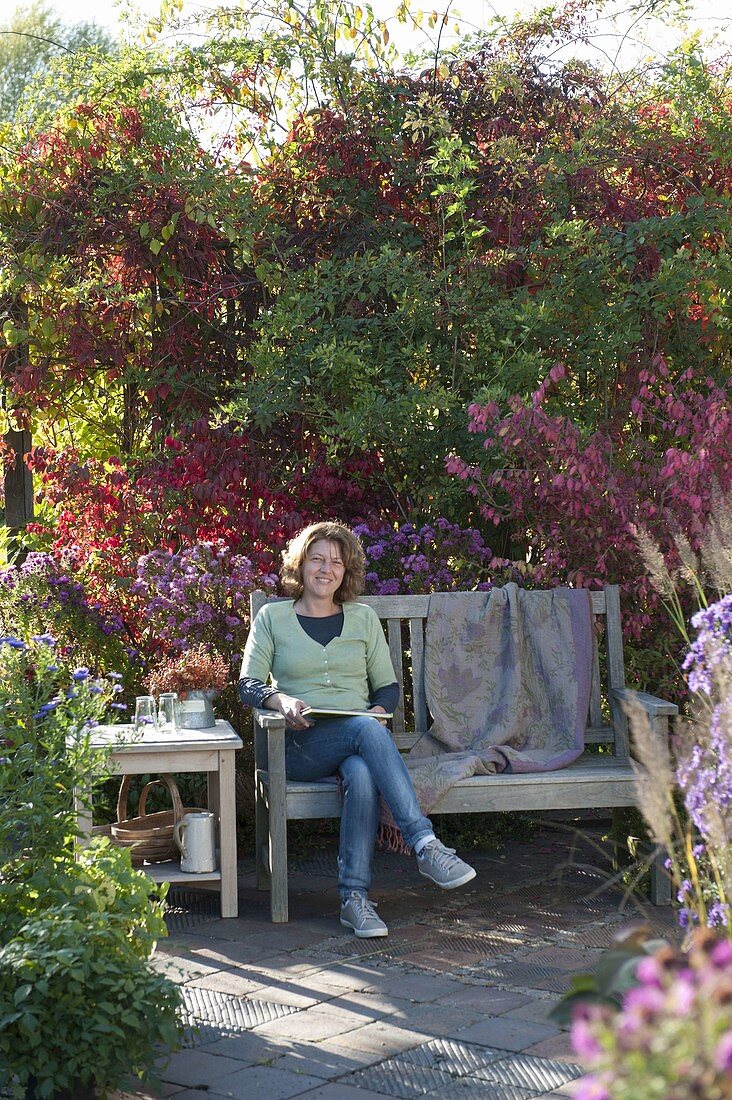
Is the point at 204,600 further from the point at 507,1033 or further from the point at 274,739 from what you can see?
the point at 507,1033

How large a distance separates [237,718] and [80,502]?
1432 millimetres

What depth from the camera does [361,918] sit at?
3.82 metres

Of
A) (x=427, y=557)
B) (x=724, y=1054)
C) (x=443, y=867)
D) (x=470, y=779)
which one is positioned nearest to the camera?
(x=724, y=1054)

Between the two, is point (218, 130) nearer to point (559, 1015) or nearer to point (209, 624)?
point (209, 624)

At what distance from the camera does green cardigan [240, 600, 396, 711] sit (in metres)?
4.36

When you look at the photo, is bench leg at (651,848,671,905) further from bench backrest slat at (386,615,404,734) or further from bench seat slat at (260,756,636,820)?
bench backrest slat at (386,615,404,734)

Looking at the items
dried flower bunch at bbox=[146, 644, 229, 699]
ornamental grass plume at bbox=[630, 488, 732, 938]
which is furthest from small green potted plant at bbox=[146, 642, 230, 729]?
ornamental grass plume at bbox=[630, 488, 732, 938]

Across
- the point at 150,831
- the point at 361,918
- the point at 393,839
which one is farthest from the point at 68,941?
the point at 150,831

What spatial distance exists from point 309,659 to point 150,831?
808 mm

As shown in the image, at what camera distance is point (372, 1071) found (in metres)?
2.77

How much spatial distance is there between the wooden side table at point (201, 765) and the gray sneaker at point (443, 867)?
61 cm

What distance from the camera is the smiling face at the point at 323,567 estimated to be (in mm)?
4398

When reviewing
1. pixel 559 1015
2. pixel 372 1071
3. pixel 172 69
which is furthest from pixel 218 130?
pixel 559 1015

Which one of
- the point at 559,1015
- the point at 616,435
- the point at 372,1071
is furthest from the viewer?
the point at 616,435
